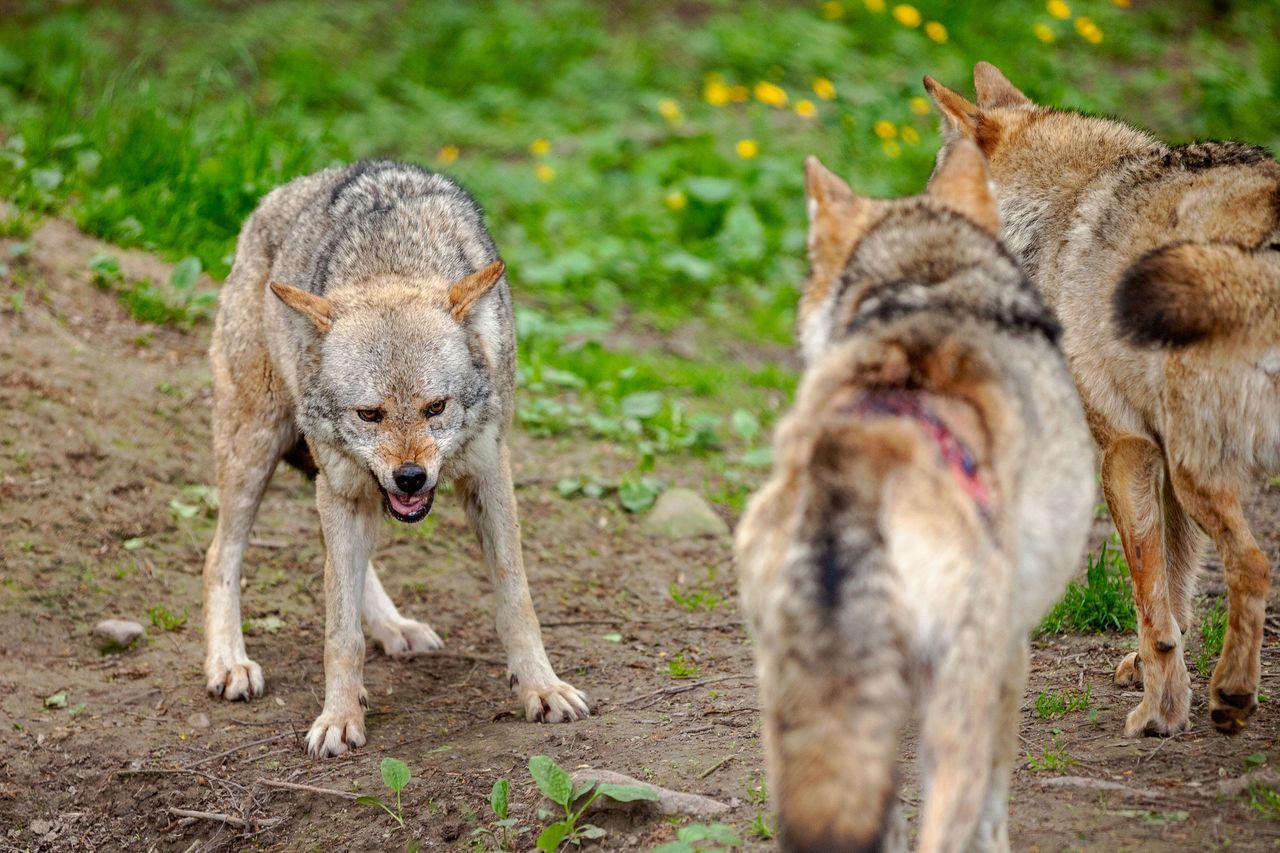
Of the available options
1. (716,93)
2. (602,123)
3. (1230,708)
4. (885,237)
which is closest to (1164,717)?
(1230,708)

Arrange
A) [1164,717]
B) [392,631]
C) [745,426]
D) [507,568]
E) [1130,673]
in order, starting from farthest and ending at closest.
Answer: [745,426] < [392,631] < [507,568] < [1130,673] < [1164,717]

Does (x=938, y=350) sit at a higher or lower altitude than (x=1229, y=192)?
lower

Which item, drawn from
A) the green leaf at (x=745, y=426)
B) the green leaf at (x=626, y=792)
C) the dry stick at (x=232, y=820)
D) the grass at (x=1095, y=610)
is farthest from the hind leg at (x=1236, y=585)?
the green leaf at (x=745, y=426)

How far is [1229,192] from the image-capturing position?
454 centimetres

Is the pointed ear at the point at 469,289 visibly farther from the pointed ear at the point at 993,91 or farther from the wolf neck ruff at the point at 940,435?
the wolf neck ruff at the point at 940,435

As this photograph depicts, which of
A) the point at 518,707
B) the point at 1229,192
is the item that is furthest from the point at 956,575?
the point at 518,707

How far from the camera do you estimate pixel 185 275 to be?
8109 mm

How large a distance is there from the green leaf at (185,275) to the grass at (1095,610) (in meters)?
5.41

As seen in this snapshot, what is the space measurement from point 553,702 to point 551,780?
45.3 inches

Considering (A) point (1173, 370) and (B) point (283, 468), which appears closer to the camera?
(A) point (1173, 370)

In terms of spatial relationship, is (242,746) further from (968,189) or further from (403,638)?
(968,189)

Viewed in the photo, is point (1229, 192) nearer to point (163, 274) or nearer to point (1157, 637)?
point (1157, 637)

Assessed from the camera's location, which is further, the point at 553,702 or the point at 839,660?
the point at 553,702

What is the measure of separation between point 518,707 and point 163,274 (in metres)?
4.31
